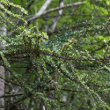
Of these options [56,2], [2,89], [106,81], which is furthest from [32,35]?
[56,2]

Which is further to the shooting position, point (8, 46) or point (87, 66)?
point (87, 66)

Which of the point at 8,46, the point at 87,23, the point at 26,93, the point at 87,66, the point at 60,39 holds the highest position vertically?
the point at 87,23

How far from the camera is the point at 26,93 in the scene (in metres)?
1.58

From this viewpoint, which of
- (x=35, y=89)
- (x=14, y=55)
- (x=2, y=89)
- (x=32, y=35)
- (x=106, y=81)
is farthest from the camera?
(x=2, y=89)

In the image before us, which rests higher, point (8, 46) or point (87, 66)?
point (8, 46)

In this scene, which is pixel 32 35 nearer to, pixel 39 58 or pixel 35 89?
pixel 39 58

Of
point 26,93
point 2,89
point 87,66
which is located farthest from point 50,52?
point 2,89

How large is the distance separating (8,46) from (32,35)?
26 cm

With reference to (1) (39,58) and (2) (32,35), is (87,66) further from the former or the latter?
(2) (32,35)

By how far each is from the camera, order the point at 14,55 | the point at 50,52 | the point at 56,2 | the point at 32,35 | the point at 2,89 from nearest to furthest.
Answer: the point at 32,35 < the point at 50,52 < the point at 14,55 < the point at 2,89 < the point at 56,2

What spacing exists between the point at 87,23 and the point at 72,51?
0.51 m

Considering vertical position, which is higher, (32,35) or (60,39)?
(60,39)

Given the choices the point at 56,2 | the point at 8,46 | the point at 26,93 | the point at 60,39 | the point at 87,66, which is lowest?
the point at 26,93

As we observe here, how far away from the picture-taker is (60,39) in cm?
149
